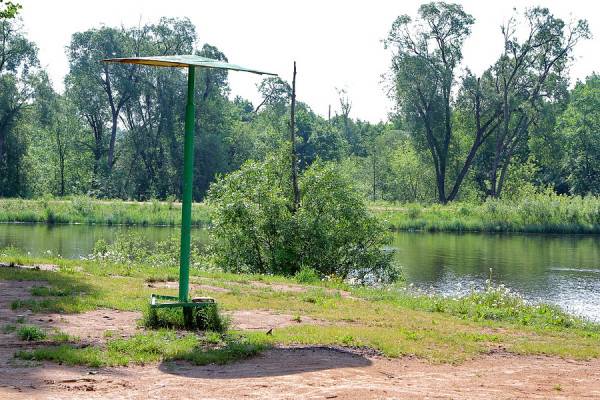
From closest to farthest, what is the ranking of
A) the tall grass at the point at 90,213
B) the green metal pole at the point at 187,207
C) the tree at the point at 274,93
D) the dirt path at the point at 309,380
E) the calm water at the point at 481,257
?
1. the dirt path at the point at 309,380
2. the green metal pole at the point at 187,207
3. the calm water at the point at 481,257
4. the tall grass at the point at 90,213
5. the tree at the point at 274,93

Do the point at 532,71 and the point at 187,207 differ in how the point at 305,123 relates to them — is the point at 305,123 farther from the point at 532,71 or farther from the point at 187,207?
the point at 187,207

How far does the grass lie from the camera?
26.8ft

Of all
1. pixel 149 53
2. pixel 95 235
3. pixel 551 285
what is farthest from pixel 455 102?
pixel 551 285

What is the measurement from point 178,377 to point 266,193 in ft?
44.9

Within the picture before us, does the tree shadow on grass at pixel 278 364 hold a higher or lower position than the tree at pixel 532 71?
lower

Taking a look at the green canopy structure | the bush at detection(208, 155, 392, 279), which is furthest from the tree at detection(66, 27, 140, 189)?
the green canopy structure

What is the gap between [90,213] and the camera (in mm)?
48156

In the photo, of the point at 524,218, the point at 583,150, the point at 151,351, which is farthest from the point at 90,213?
the point at 583,150

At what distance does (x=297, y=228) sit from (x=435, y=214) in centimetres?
3379

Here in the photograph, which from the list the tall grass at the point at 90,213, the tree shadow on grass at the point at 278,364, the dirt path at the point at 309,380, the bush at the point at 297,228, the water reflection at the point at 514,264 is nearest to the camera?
the dirt path at the point at 309,380

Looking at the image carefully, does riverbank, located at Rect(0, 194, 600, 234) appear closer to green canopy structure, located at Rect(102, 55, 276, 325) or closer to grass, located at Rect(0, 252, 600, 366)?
grass, located at Rect(0, 252, 600, 366)

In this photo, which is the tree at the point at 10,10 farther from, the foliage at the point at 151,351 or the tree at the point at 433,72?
the tree at the point at 433,72

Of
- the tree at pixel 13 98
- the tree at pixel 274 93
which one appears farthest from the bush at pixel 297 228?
the tree at pixel 274 93

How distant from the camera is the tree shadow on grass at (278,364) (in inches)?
292
